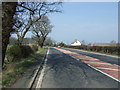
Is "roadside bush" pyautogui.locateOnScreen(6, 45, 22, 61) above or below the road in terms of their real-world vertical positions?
above

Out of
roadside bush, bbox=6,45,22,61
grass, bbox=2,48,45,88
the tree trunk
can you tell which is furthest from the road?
roadside bush, bbox=6,45,22,61

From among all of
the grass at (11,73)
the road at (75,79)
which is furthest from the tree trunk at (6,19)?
the road at (75,79)

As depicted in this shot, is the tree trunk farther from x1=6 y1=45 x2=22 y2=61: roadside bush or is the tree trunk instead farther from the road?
x1=6 y1=45 x2=22 y2=61: roadside bush

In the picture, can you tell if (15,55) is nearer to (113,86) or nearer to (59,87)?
(59,87)

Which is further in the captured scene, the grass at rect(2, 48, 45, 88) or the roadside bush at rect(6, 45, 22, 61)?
the roadside bush at rect(6, 45, 22, 61)

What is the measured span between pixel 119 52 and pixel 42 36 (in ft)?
119

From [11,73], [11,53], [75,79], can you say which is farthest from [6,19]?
[11,53]

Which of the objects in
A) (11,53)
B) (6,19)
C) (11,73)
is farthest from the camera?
(11,53)

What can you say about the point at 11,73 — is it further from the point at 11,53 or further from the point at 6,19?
the point at 11,53

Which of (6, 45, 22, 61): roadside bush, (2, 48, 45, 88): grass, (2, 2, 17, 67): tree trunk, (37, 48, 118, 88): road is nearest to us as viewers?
(2, 48, 45, 88): grass

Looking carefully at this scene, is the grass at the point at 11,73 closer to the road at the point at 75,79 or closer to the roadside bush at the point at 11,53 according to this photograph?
the road at the point at 75,79

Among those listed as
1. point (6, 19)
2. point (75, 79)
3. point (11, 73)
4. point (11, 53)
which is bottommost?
point (75, 79)

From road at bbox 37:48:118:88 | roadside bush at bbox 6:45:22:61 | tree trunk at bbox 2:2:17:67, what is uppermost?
tree trunk at bbox 2:2:17:67

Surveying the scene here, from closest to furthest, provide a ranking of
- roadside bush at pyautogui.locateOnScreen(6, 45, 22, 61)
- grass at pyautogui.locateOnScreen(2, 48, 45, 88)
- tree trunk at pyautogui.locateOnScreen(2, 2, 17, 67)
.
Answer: grass at pyautogui.locateOnScreen(2, 48, 45, 88)
tree trunk at pyautogui.locateOnScreen(2, 2, 17, 67)
roadside bush at pyautogui.locateOnScreen(6, 45, 22, 61)
